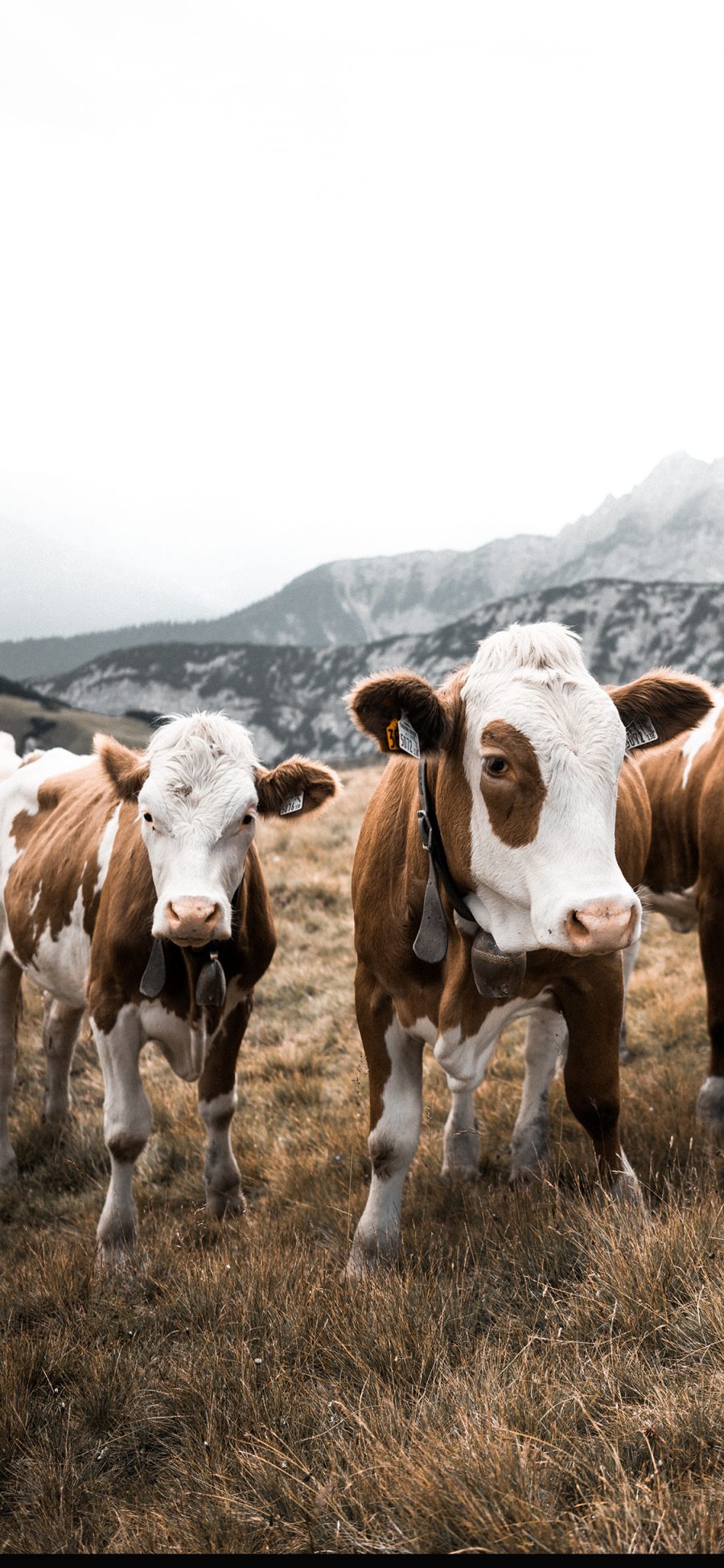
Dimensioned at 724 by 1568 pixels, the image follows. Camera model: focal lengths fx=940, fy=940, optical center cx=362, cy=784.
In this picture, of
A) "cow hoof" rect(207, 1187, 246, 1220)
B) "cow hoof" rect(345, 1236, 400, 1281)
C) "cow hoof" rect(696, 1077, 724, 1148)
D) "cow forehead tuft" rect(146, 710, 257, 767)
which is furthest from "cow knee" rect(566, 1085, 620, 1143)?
"cow forehead tuft" rect(146, 710, 257, 767)

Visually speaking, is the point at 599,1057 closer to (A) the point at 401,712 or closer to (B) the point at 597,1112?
(B) the point at 597,1112

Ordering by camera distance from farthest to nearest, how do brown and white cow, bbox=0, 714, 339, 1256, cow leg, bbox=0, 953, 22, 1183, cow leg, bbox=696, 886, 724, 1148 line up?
1. cow leg, bbox=0, 953, 22, 1183
2. cow leg, bbox=696, 886, 724, 1148
3. brown and white cow, bbox=0, 714, 339, 1256

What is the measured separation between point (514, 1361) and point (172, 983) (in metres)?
2.43

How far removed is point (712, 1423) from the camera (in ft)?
6.89

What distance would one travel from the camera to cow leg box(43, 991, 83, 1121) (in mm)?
6418

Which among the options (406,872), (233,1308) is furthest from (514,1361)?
(406,872)

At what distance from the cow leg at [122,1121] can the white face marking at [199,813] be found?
2.63ft

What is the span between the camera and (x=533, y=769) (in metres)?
2.87

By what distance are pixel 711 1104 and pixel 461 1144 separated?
1.34m

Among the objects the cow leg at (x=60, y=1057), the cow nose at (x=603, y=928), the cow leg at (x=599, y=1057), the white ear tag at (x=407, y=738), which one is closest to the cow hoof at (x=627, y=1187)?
the cow leg at (x=599, y=1057)

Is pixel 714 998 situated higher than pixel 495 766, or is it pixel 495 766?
pixel 495 766

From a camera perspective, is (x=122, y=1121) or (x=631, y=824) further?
(x=122, y=1121)

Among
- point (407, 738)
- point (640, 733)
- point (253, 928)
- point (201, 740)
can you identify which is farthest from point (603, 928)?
point (253, 928)

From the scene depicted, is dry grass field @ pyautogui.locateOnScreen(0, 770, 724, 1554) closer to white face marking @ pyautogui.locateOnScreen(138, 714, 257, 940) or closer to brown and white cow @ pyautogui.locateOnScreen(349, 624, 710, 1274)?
brown and white cow @ pyautogui.locateOnScreen(349, 624, 710, 1274)
